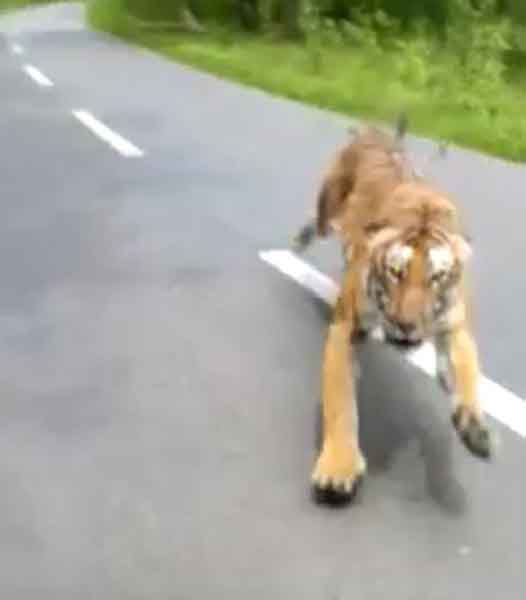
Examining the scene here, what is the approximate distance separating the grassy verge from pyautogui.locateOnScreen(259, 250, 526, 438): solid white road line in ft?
16.9

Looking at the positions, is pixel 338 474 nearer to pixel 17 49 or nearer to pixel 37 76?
pixel 37 76

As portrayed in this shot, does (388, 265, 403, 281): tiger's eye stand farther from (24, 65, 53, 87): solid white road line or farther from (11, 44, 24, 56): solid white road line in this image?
(11, 44, 24, 56): solid white road line

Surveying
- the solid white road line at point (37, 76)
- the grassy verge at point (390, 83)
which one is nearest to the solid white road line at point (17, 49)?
the grassy verge at point (390, 83)

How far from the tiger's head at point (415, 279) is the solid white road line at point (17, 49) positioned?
86.4 feet

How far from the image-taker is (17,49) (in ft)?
109

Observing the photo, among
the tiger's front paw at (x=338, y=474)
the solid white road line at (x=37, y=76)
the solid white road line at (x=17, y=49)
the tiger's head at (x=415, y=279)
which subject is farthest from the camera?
the solid white road line at (x=17, y=49)

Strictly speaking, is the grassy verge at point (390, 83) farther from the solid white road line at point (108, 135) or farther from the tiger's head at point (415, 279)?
the tiger's head at point (415, 279)

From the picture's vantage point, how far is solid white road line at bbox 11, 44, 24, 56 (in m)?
31.8

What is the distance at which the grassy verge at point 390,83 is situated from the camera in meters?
17.0

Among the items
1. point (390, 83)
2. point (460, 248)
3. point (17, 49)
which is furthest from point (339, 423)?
point (17, 49)

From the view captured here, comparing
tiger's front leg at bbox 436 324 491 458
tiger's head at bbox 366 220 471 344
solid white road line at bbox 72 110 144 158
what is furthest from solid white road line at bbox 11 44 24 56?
tiger's head at bbox 366 220 471 344

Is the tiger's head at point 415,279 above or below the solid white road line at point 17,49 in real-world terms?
above

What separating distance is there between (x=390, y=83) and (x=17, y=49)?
12.4m

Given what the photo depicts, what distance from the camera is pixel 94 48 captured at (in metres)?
33.6
